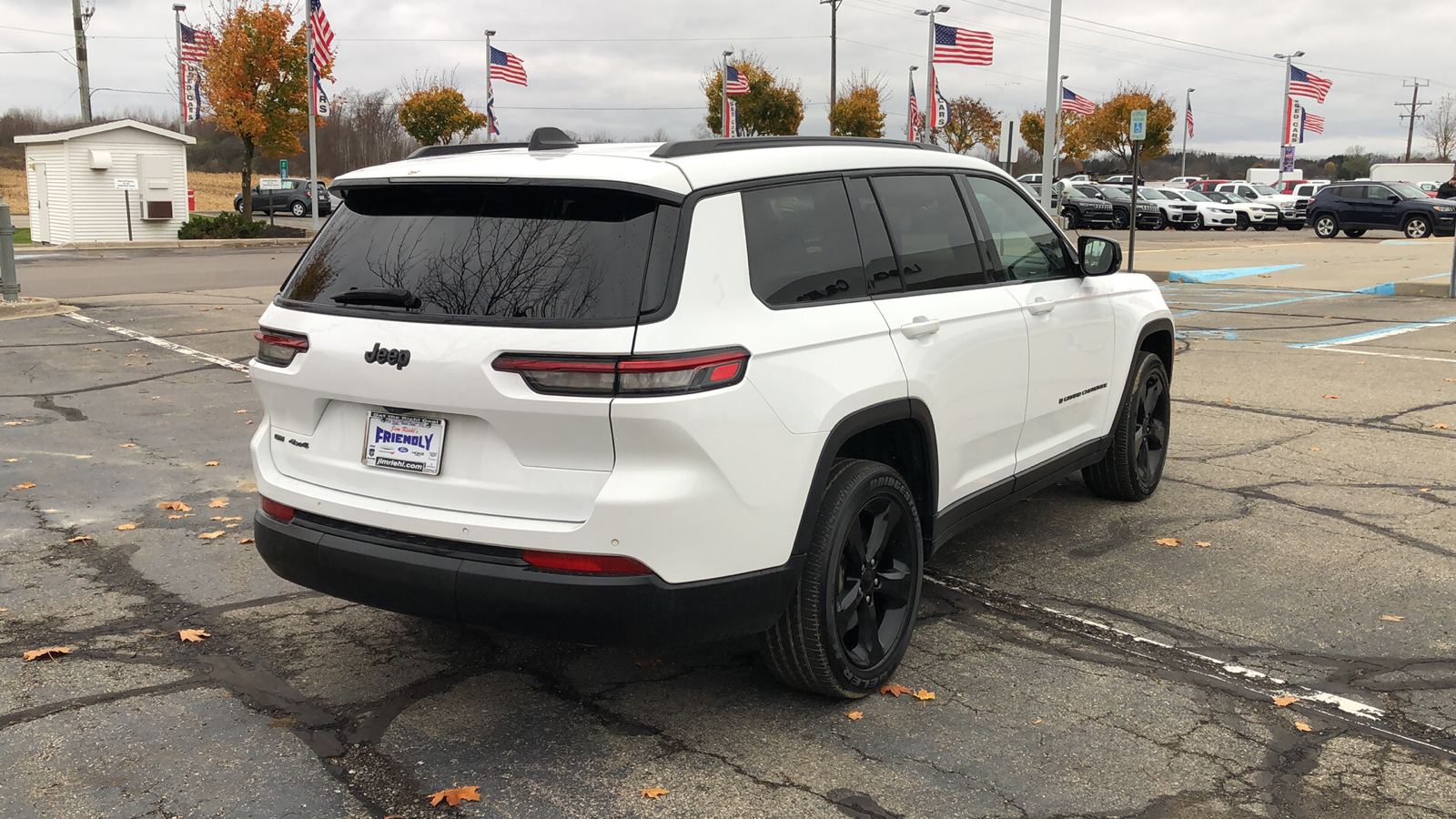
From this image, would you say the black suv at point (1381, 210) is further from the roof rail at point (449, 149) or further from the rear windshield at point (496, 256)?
the rear windshield at point (496, 256)

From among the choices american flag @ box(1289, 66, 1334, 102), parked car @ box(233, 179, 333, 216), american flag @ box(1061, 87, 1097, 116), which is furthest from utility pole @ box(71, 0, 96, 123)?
american flag @ box(1289, 66, 1334, 102)

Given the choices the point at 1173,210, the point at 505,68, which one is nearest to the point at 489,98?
the point at 505,68

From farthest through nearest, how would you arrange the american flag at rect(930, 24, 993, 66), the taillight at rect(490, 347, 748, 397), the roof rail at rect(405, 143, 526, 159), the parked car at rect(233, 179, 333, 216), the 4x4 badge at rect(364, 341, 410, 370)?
the parked car at rect(233, 179, 333, 216)
the american flag at rect(930, 24, 993, 66)
the roof rail at rect(405, 143, 526, 159)
the 4x4 badge at rect(364, 341, 410, 370)
the taillight at rect(490, 347, 748, 397)

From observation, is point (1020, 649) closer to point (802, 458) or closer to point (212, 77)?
point (802, 458)

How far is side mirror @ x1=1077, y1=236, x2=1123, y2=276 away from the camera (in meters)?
5.52

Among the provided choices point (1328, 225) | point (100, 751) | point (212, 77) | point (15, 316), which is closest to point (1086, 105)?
point (1328, 225)

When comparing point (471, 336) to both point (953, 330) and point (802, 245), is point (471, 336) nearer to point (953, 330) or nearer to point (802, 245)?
point (802, 245)

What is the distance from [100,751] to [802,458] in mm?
2264

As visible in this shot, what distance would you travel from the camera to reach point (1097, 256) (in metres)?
5.57

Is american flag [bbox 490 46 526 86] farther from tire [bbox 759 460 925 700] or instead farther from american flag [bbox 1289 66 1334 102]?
tire [bbox 759 460 925 700]

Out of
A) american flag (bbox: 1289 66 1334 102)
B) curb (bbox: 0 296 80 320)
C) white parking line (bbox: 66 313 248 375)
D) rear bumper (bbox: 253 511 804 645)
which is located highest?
american flag (bbox: 1289 66 1334 102)

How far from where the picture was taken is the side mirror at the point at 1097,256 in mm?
5523

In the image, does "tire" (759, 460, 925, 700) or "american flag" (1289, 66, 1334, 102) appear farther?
"american flag" (1289, 66, 1334, 102)

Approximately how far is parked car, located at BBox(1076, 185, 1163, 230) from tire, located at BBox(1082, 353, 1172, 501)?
3621 cm
